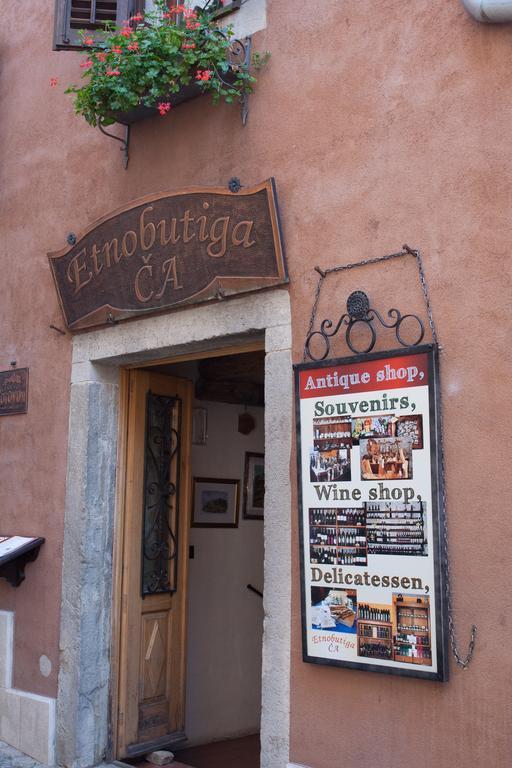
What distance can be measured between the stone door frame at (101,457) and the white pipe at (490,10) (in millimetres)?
1565

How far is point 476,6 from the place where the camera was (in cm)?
374

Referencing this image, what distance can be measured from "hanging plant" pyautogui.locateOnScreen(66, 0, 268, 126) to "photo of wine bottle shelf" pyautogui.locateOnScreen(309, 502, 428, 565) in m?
2.30

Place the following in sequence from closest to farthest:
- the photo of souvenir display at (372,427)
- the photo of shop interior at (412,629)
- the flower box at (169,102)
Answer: the photo of shop interior at (412,629), the photo of souvenir display at (372,427), the flower box at (169,102)

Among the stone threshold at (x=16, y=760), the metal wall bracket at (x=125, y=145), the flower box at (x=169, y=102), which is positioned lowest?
the stone threshold at (x=16, y=760)

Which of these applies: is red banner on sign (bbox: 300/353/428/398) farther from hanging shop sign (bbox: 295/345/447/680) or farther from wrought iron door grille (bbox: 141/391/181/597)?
wrought iron door grille (bbox: 141/391/181/597)

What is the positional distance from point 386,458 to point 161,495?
7.67 feet

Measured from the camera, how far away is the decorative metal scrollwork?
3.92m

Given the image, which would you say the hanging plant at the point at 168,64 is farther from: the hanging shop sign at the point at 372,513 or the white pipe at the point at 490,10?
the hanging shop sign at the point at 372,513

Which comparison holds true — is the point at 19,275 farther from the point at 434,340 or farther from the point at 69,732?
the point at 434,340

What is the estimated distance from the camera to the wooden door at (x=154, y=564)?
551cm

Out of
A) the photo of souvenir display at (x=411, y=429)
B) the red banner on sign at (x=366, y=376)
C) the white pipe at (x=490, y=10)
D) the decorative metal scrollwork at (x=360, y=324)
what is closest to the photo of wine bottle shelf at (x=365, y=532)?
the photo of souvenir display at (x=411, y=429)

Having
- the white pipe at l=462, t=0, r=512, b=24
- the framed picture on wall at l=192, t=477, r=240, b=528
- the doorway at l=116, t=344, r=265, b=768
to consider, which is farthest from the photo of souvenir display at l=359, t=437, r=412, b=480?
the framed picture on wall at l=192, t=477, r=240, b=528

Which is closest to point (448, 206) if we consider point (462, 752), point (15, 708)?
point (462, 752)

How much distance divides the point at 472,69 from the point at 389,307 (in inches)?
43.4
